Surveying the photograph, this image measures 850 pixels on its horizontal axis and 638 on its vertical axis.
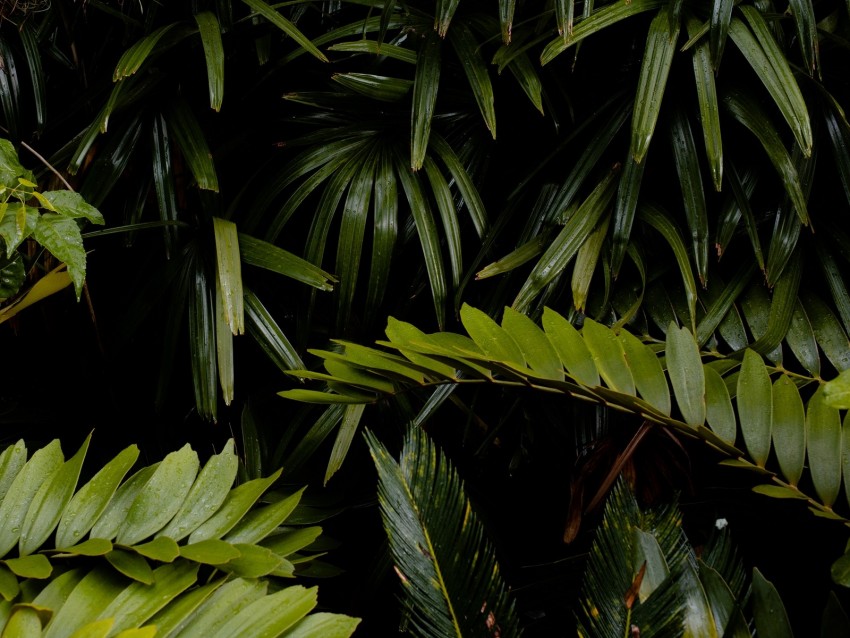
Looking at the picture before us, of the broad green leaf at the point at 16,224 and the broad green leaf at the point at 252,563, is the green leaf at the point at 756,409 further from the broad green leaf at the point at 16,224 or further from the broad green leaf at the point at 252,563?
the broad green leaf at the point at 16,224

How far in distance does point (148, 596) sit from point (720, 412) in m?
0.62

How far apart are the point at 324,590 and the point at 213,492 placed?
22.7 inches

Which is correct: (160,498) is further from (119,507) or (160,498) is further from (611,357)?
(611,357)

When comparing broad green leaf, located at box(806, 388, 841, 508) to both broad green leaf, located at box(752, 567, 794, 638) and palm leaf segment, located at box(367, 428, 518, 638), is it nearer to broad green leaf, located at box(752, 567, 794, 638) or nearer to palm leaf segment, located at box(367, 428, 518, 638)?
broad green leaf, located at box(752, 567, 794, 638)

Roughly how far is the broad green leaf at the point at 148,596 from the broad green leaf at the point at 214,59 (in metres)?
0.58

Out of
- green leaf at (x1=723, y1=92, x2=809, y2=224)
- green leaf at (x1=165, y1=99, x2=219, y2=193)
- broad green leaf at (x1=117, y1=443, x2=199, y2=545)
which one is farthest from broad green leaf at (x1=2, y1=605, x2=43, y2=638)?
green leaf at (x1=723, y1=92, x2=809, y2=224)

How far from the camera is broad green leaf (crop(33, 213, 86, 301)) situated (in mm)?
818

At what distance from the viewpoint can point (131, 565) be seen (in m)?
0.66

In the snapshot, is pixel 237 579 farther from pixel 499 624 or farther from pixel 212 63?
pixel 212 63

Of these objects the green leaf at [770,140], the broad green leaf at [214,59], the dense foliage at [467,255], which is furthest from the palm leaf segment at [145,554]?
the green leaf at [770,140]

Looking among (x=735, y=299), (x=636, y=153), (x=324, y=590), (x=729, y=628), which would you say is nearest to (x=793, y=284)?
(x=735, y=299)

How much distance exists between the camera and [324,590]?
1248 millimetres

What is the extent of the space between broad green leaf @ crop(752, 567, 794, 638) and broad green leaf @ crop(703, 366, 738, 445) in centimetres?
21

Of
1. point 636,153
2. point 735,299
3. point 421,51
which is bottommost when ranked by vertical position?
point 735,299
